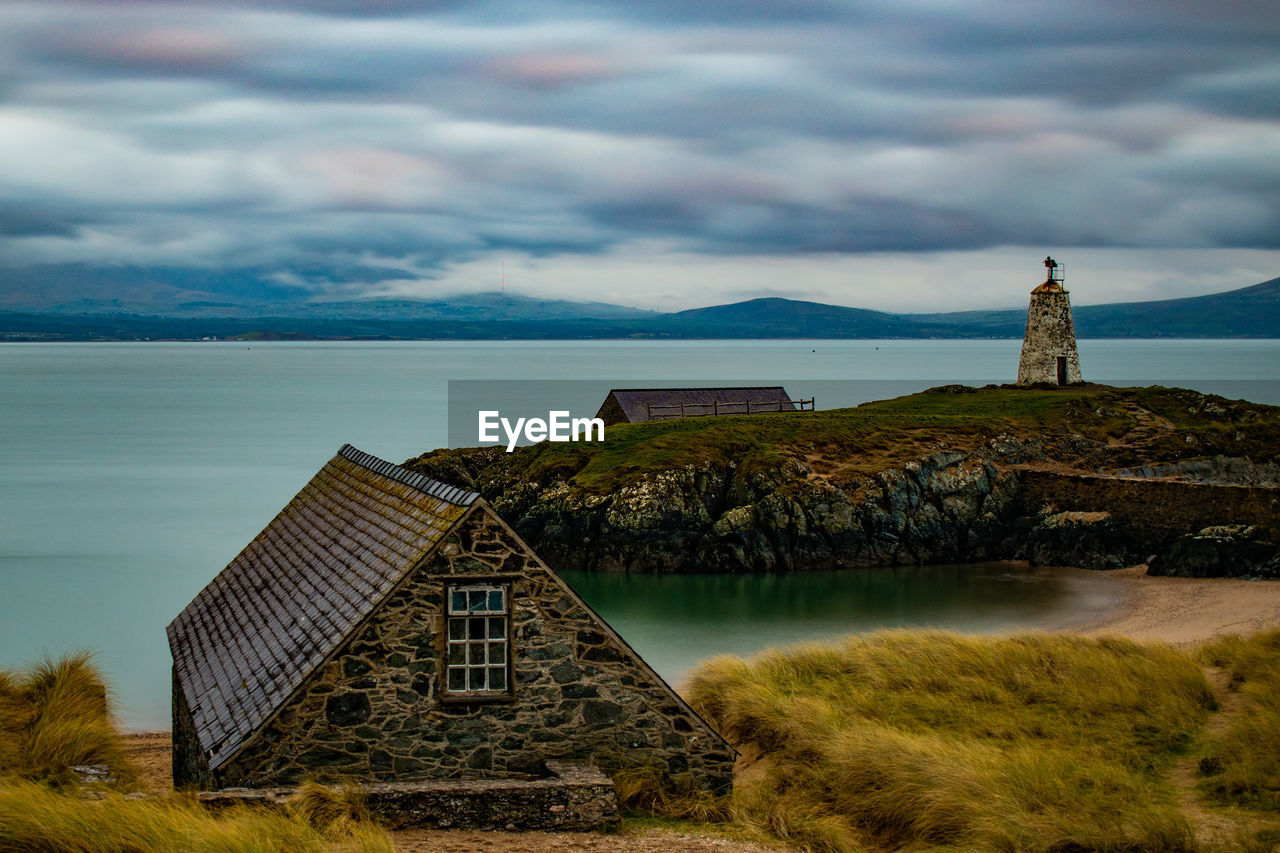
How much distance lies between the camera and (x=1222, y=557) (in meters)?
37.4

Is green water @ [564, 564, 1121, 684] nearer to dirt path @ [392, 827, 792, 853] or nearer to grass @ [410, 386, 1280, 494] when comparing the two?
grass @ [410, 386, 1280, 494]

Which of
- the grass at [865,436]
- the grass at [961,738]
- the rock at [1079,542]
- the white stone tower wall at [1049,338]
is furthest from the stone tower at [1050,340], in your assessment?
the grass at [961,738]

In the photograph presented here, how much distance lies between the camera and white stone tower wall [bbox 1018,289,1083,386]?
64.9 metres

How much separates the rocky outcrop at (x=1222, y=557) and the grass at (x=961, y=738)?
17487 mm

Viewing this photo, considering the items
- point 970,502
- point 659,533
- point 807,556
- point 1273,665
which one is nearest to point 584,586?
point 659,533

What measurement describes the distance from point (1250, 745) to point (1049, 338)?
174 feet

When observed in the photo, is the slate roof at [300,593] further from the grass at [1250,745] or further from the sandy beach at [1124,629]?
the grass at [1250,745]

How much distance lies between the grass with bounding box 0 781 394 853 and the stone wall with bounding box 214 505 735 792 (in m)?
1.63

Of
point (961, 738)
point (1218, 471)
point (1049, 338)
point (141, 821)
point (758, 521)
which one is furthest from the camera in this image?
point (1049, 338)

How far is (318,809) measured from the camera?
36.3 ft

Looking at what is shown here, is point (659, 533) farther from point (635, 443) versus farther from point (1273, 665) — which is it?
point (1273, 665)

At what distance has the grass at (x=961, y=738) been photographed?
12.0 m

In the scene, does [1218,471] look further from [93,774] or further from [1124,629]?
[93,774]

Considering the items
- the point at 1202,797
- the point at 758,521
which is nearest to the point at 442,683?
the point at 1202,797
